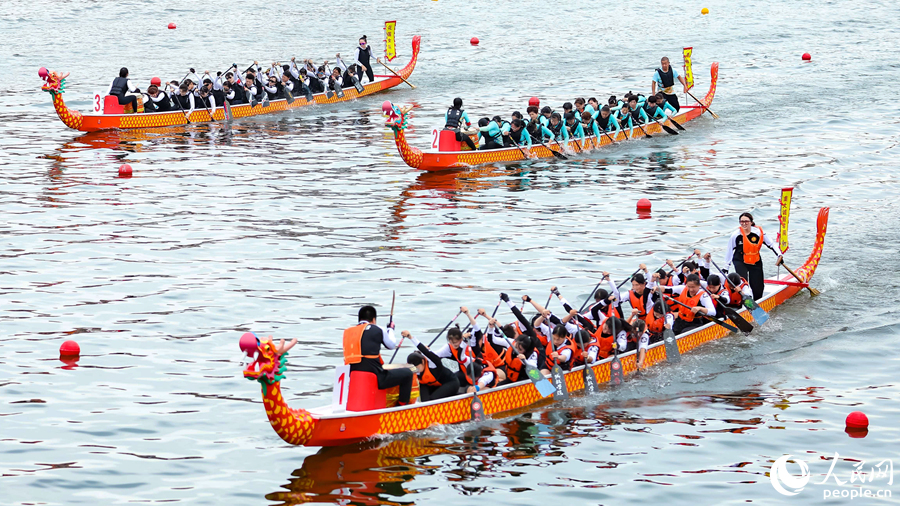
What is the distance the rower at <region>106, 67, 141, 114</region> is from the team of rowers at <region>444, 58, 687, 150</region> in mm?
10920

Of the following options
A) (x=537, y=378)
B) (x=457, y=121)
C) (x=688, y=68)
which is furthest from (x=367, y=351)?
(x=688, y=68)

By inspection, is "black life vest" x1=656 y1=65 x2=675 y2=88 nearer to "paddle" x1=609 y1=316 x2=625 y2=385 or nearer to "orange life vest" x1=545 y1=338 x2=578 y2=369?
"paddle" x1=609 y1=316 x2=625 y2=385

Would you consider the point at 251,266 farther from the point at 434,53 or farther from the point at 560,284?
the point at 434,53

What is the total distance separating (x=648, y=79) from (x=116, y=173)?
2442 cm

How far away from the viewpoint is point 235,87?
3750 cm

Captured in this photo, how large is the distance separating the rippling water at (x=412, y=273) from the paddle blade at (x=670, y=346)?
51cm

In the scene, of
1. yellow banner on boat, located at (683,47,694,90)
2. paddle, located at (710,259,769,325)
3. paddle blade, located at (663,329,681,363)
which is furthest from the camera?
yellow banner on boat, located at (683,47,694,90)

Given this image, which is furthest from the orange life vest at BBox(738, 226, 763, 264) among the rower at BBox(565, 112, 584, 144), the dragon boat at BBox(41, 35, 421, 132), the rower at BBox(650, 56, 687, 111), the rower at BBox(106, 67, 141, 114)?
the rower at BBox(106, 67, 141, 114)

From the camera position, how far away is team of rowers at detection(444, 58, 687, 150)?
101ft

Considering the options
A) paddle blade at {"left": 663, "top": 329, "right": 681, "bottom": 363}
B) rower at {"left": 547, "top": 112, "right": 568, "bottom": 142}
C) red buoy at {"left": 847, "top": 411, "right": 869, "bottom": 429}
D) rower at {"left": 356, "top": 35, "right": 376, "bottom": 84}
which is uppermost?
rower at {"left": 356, "top": 35, "right": 376, "bottom": 84}

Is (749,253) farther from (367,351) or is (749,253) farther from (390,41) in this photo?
(390,41)

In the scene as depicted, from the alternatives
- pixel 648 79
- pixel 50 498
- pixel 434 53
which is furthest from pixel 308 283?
pixel 434 53

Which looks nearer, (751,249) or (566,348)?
(566,348)

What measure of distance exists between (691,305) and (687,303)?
0.08 meters
